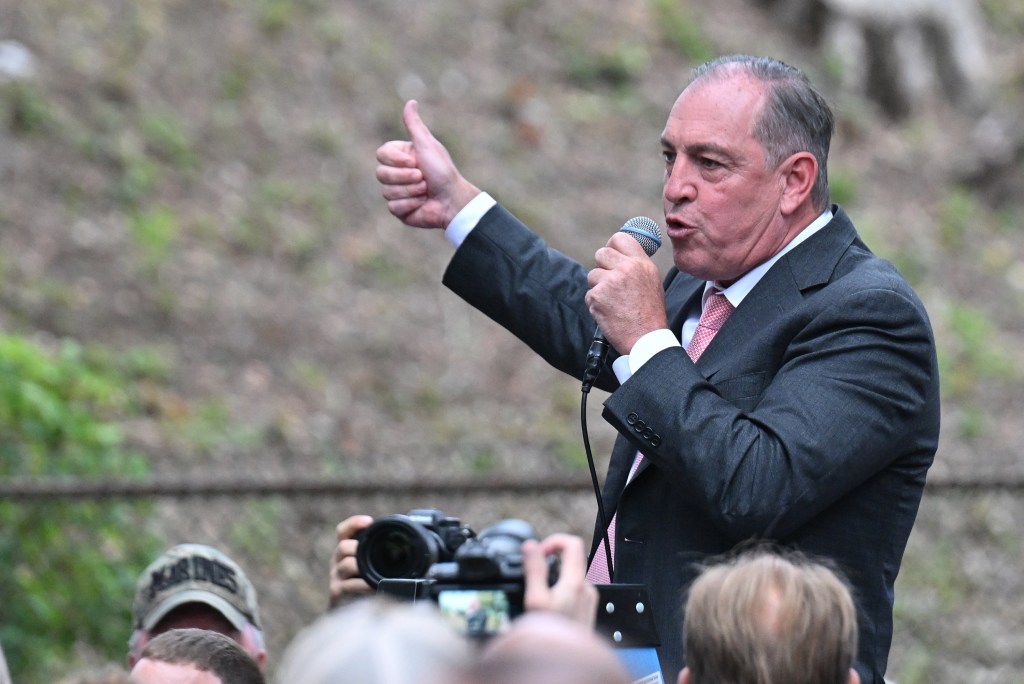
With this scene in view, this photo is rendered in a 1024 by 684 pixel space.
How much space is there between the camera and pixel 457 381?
795cm

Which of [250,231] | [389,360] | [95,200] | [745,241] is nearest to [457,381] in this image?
[389,360]

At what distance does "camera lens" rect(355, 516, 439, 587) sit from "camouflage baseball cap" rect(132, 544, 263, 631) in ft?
3.98

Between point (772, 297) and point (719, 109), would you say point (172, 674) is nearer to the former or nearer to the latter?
point (772, 297)

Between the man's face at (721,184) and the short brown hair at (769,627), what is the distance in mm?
896

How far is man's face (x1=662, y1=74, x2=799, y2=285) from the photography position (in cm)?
299

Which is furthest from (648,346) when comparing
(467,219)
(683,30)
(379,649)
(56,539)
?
(683,30)

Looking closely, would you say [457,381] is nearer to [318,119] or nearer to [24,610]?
[318,119]

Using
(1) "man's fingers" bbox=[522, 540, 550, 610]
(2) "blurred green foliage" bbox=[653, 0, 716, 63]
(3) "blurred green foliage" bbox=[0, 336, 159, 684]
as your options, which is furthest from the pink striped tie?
(2) "blurred green foliage" bbox=[653, 0, 716, 63]

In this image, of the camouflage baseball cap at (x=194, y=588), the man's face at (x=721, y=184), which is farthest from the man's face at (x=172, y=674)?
the man's face at (x=721, y=184)

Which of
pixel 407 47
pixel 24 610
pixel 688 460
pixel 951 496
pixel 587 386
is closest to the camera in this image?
pixel 688 460

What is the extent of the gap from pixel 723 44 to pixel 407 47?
8.96 ft

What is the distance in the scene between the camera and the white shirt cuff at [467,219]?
3.46 metres

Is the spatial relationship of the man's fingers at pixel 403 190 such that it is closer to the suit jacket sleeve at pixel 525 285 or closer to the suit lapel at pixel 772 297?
the suit jacket sleeve at pixel 525 285

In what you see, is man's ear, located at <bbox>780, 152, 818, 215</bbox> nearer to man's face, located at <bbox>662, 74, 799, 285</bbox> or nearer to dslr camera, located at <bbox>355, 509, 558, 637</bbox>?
man's face, located at <bbox>662, 74, 799, 285</bbox>
